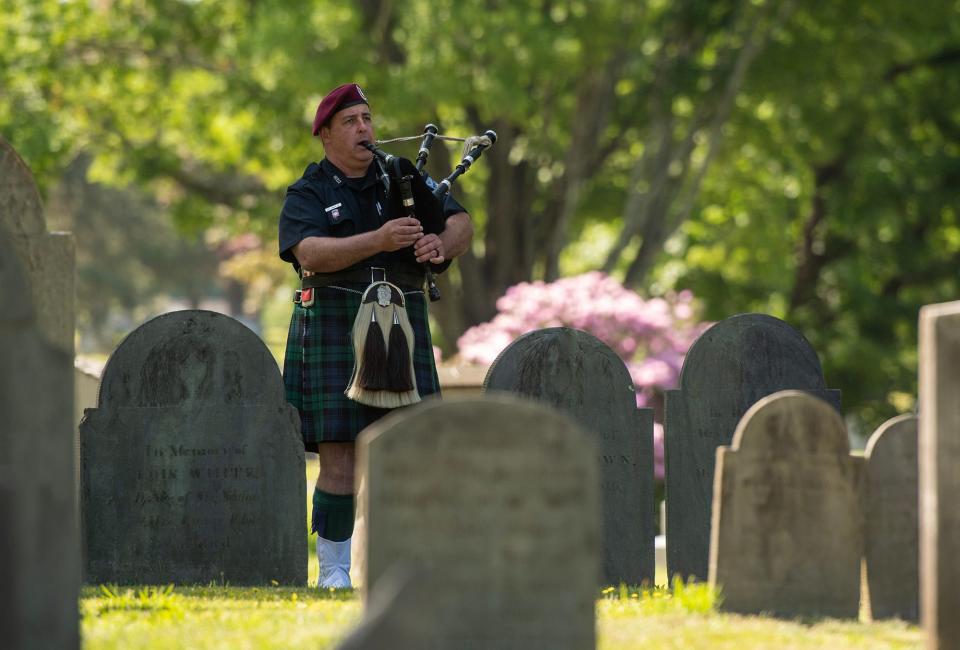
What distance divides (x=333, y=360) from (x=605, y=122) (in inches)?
445

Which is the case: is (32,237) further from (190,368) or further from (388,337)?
(388,337)

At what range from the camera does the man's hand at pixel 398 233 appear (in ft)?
21.1

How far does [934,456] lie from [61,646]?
2373mm

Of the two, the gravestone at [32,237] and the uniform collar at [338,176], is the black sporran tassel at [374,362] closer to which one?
the uniform collar at [338,176]

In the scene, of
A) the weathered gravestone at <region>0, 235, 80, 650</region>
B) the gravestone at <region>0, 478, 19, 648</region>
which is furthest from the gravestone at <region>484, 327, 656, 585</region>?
the gravestone at <region>0, 478, 19, 648</region>

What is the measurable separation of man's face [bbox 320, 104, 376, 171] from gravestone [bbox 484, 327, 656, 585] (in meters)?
1.09

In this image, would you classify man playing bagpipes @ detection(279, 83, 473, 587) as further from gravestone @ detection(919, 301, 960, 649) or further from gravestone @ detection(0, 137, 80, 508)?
gravestone @ detection(919, 301, 960, 649)

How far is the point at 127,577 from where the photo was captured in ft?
22.1

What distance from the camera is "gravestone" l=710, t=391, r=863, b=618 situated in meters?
5.05

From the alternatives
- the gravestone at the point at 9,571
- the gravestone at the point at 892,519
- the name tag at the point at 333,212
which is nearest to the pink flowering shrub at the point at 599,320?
the name tag at the point at 333,212

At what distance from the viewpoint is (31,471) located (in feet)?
13.2

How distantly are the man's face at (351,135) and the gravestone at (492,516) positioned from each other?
2961 mm

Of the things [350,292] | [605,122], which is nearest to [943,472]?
[350,292]

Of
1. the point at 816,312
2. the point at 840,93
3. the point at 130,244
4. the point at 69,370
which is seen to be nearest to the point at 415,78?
the point at 840,93
